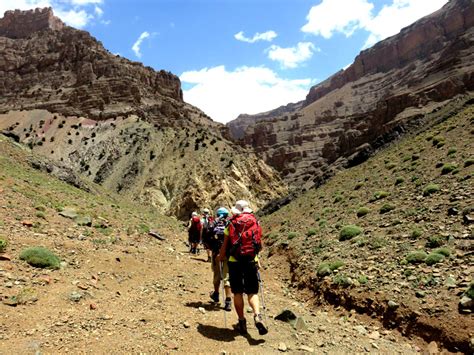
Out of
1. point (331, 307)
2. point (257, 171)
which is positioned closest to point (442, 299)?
point (331, 307)

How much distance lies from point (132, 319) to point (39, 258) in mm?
3935

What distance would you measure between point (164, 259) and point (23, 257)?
6707 mm

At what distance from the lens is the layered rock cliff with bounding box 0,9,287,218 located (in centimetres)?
6141

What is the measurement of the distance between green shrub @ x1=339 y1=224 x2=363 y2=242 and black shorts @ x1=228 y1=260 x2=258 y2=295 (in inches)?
407

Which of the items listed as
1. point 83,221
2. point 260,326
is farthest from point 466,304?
point 83,221

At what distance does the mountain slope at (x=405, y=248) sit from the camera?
9461 millimetres

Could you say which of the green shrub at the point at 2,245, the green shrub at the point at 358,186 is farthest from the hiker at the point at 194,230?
the green shrub at the point at 358,186

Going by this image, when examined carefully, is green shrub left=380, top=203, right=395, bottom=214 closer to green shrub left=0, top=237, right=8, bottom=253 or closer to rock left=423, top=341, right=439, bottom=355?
rock left=423, top=341, right=439, bottom=355

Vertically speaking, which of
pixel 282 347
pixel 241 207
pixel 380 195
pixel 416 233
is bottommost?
pixel 282 347

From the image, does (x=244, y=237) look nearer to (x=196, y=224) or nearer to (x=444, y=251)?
(x=444, y=251)

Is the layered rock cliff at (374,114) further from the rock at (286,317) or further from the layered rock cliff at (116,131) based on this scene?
the rock at (286,317)

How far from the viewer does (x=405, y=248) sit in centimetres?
1286

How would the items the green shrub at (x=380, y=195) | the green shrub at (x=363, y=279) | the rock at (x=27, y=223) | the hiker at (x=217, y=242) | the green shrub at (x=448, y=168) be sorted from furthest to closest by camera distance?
the green shrub at (x=380, y=195)
the green shrub at (x=448, y=168)
the rock at (x=27, y=223)
the green shrub at (x=363, y=279)
the hiker at (x=217, y=242)

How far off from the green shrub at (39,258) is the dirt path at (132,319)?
0.85 feet
